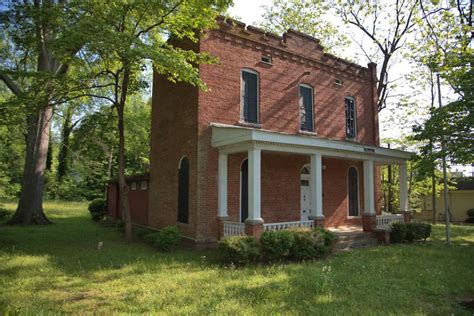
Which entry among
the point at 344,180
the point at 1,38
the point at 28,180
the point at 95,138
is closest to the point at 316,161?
the point at 344,180

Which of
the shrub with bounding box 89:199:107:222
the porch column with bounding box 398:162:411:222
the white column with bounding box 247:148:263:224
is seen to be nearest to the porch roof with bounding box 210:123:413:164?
the white column with bounding box 247:148:263:224

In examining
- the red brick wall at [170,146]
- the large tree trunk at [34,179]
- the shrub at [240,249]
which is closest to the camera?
the shrub at [240,249]

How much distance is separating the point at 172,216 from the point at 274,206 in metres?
4.21

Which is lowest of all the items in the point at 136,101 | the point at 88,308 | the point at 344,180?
the point at 88,308

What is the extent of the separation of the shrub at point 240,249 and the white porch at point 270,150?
1151 mm

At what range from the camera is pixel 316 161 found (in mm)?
13125

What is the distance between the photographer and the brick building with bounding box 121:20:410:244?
12.6m

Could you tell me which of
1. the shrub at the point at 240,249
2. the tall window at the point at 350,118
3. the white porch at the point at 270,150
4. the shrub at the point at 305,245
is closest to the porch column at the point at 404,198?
the white porch at the point at 270,150

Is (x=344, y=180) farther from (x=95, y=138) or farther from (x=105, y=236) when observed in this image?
(x=95, y=138)

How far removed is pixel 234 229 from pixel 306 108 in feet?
23.3

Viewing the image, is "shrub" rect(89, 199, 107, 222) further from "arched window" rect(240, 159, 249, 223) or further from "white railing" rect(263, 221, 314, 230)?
"white railing" rect(263, 221, 314, 230)

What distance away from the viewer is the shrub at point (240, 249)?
9836 millimetres

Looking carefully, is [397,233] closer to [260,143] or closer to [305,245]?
[305,245]

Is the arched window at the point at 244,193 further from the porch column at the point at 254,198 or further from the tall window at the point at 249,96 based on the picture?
the porch column at the point at 254,198
